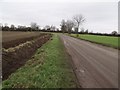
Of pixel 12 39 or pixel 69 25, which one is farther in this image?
pixel 69 25

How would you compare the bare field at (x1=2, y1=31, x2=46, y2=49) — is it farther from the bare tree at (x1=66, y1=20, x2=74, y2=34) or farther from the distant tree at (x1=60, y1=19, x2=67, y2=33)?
the distant tree at (x1=60, y1=19, x2=67, y2=33)

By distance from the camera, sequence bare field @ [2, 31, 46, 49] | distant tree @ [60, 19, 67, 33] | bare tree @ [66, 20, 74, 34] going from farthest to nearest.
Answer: distant tree @ [60, 19, 67, 33] < bare tree @ [66, 20, 74, 34] < bare field @ [2, 31, 46, 49]

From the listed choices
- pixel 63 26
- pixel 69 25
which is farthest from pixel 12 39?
pixel 63 26

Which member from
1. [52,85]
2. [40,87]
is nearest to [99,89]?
[52,85]

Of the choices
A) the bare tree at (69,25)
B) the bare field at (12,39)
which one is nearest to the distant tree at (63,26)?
the bare tree at (69,25)

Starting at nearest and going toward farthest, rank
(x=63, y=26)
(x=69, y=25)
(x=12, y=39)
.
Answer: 1. (x=12, y=39)
2. (x=69, y=25)
3. (x=63, y=26)

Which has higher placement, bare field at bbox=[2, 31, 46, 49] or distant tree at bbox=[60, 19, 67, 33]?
distant tree at bbox=[60, 19, 67, 33]

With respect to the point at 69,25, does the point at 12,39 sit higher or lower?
lower

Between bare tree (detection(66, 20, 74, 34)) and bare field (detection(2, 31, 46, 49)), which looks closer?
bare field (detection(2, 31, 46, 49))

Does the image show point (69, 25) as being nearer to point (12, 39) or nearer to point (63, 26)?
point (63, 26)

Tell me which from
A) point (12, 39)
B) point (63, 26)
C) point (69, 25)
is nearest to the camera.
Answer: point (12, 39)

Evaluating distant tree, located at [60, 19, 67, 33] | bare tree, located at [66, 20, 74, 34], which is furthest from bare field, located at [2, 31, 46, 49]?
distant tree, located at [60, 19, 67, 33]

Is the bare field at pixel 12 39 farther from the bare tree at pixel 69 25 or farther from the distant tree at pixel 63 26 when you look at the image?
the distant tree at pixel 63 26

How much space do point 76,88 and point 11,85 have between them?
268cm
